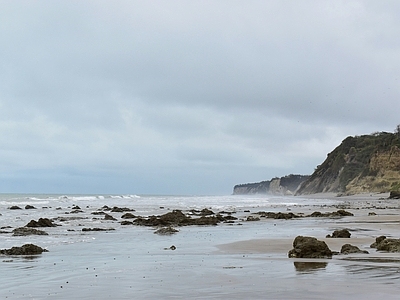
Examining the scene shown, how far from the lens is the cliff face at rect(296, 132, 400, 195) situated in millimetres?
99287

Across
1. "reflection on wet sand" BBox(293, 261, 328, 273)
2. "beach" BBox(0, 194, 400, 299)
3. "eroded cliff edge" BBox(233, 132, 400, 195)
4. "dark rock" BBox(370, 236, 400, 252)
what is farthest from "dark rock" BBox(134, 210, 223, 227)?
"eroded cliff edge" BBox(233, 132, 400, 195)

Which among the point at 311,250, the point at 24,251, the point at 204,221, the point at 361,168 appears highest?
the point at 361,168

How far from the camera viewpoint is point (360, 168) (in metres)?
123

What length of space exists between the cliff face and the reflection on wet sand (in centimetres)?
8975

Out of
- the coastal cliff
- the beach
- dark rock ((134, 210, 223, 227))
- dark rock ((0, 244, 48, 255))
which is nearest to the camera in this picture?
the beach

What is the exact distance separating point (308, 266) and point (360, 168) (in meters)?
119

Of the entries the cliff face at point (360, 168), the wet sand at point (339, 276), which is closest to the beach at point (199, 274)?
the wet sand at point (339, 276)

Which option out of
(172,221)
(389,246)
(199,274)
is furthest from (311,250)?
(172,221)

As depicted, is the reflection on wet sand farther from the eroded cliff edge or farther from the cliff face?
the cliff face

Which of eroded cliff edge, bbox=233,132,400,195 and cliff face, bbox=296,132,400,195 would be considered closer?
eroded cliff edge, bbox=233,132,400,195

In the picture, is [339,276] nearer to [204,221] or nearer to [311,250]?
[311,250]

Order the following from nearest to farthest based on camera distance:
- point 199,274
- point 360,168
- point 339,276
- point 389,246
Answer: point 339,276, point 199,274, point 389,246, point 360,168

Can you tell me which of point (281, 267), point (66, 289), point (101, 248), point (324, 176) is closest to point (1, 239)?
point (101, 248)

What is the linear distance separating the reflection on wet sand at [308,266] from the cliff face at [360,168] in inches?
3533
